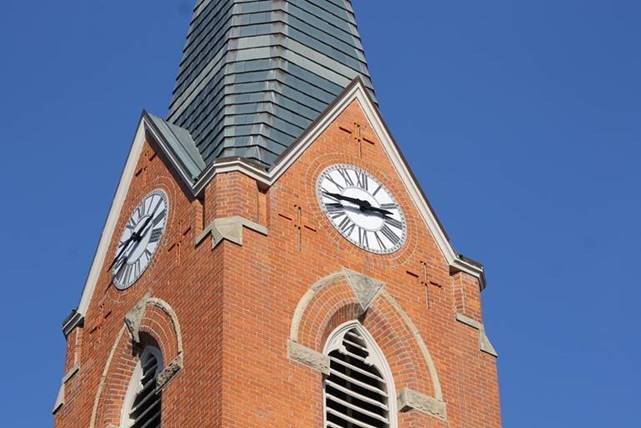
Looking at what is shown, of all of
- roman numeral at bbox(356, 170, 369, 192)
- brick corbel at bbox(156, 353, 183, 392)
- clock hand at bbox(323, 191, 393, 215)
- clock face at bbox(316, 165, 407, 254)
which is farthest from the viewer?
roman numeral at bbox(356, 170, 369, 192)

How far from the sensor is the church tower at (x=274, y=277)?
123ft

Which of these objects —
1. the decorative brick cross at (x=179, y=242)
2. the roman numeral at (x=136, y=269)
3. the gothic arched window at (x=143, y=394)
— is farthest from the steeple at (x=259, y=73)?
the gothic arched window at (x=143, y=394)

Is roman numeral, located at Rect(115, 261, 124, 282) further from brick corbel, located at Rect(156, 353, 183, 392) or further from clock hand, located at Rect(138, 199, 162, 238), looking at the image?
brick corbel, located at Rect(156, 353, 183, 392)

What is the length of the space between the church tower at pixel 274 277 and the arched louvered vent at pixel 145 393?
44 millimetres

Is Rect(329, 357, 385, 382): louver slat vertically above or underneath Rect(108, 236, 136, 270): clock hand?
underneath

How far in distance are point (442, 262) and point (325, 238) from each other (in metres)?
3.18

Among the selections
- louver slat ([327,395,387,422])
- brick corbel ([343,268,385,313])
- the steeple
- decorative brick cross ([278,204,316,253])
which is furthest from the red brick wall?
the steeple

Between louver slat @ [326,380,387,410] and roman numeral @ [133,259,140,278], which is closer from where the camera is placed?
louver slat @ [326,380,387,410]

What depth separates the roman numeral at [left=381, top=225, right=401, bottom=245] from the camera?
4128 cm

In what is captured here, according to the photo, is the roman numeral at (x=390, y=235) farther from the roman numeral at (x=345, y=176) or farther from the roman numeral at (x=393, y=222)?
the roman numeral at (x=345, y=176)

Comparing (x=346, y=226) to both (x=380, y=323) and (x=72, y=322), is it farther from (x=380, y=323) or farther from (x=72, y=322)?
(x=72, y=322)

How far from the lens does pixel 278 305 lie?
→ 3825 centimetres

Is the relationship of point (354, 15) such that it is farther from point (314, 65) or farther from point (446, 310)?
point (446, 310)

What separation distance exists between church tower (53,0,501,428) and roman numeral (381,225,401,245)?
4 centimetres
